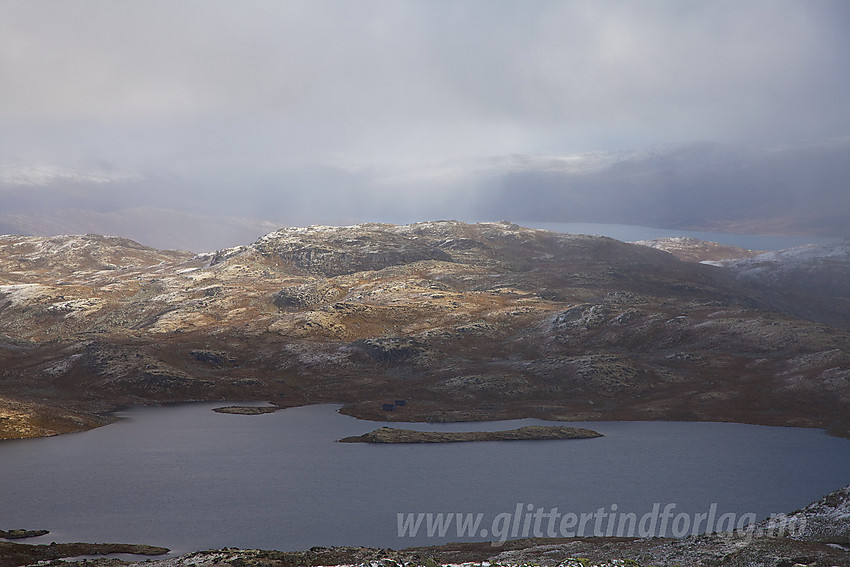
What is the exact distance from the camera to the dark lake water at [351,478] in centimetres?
9119

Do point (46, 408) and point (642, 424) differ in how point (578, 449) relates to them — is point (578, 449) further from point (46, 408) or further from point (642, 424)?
point (46, 408)

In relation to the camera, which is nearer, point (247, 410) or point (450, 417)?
point (450, 417)

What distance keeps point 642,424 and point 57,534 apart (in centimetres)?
12848

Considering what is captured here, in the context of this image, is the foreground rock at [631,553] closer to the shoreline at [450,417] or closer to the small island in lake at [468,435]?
the small island in lake at [468,435]

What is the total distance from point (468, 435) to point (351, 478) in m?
43.3

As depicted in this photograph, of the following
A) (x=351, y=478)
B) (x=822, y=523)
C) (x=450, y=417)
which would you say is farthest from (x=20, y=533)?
(x=450, y=417)

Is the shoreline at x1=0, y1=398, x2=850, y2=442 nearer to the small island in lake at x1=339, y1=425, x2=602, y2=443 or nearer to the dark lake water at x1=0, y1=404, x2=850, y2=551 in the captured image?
the dark lake water at x1=0, y1=404, x2=850, y2=551

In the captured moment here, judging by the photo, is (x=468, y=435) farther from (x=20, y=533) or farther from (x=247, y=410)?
(x=20, y=533)

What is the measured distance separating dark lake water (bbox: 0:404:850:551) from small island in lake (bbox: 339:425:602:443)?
4444 mm

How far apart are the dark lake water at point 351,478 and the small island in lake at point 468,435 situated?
175 inches

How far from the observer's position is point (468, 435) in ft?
503

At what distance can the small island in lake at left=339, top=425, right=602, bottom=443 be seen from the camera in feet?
492

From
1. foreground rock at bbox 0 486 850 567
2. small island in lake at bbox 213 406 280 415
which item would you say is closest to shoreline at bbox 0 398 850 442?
small island in lake at bbox 213 406 280 415

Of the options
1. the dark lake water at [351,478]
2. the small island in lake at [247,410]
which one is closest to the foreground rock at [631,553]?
the dark lake water at [351,478]
